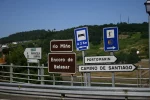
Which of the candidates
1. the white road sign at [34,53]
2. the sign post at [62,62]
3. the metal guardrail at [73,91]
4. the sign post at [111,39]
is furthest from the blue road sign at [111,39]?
the white road sign at [34,53]

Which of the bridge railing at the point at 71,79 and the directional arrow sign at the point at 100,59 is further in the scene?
the bridge railing at the point at 71,79

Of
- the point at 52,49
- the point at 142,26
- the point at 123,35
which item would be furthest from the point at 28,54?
the point at 142,26

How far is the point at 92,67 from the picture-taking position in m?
11.1

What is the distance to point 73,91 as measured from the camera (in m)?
9.23

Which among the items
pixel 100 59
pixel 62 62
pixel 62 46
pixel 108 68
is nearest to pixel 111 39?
pixel 100 59

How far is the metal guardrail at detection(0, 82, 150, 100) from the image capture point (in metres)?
8.54

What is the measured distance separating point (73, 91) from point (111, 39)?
300 centimetres

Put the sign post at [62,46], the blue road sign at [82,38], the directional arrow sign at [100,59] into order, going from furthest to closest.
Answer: the sign post at [62,46] → the blue road sign at [82,38] → the directional arrow sign at [100,59]

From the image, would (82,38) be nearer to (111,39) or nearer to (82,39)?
(82,39)

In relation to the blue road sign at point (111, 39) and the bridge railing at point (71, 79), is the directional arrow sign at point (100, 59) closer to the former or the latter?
the blue road sign at point (111, 39)

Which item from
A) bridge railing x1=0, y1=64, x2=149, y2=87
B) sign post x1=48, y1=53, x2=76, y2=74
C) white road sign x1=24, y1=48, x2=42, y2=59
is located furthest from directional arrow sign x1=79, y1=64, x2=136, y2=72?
white road sign x1=24, y1=48, x2=42, y2=59

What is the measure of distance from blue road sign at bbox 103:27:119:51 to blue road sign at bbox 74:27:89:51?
76cm

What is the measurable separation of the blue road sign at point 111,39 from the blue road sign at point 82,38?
758 mm

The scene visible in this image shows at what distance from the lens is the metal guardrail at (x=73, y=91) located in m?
8.54
